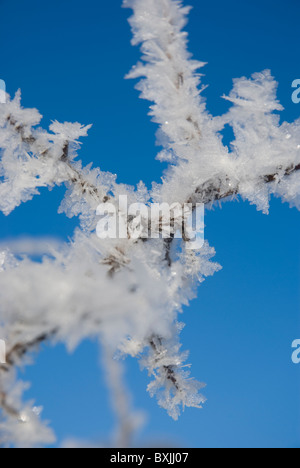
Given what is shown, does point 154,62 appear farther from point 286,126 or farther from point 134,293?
point 134,293

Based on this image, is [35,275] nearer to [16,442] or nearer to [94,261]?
[94,261]

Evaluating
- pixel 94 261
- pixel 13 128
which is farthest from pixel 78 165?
pixel 94 261

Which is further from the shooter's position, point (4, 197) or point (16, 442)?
point (4, 197)

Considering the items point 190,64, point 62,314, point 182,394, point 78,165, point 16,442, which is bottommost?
point 16,442

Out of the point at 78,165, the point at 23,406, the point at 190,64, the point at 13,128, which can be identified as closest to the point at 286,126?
the point at 190,64

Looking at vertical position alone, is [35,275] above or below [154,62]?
below

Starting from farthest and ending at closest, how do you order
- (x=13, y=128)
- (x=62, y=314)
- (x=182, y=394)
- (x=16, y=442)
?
(x=182, y=394) < (x=13, y=128) < (x=16, y=442) < (x=62, y=314)

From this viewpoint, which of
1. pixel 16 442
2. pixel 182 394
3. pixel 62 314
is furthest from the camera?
pixel 182 394
